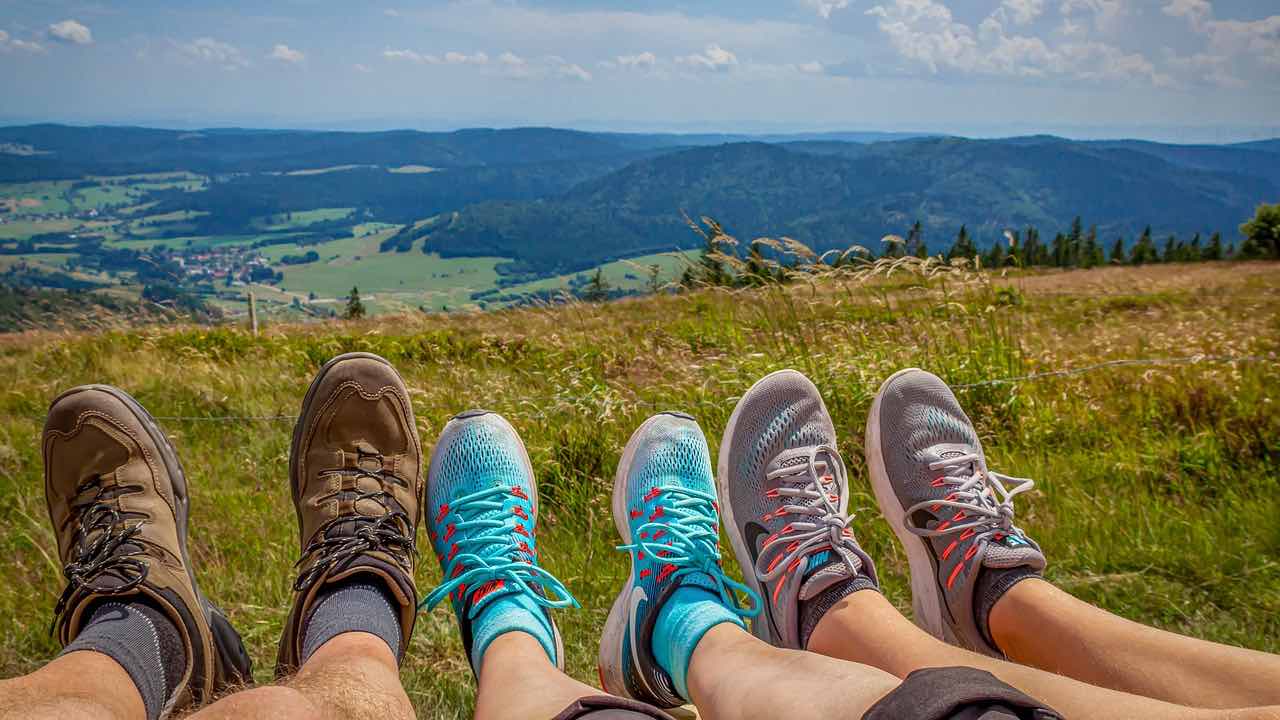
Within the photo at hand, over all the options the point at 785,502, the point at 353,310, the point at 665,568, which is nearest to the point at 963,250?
the point at 353,310

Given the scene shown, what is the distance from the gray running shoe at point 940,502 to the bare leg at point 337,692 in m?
1.55

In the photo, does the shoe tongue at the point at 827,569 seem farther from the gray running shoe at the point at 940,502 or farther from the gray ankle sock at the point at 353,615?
the gray ankle sock at the point at 353,615

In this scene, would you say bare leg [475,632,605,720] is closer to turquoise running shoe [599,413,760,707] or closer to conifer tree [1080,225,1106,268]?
turquoise running shoe [599,413,760,707]

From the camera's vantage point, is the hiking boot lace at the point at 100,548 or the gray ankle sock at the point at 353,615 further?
the hiking boot lace at the point at 100,548

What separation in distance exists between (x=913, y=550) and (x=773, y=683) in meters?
1.09

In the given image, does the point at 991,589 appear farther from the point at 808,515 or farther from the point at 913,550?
the point at 808,515

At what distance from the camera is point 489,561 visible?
88.8 inches

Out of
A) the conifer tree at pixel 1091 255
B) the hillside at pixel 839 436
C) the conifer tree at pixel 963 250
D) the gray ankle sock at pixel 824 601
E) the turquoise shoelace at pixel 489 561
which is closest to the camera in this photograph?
the gray ankle sock at pixel 824 601

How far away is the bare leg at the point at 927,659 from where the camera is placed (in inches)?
52.7

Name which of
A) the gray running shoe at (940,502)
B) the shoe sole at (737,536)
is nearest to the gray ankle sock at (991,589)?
the gray running shoe at (940,502)

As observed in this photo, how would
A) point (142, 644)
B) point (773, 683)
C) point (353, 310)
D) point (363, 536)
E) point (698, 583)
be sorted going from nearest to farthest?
point (773, 683) < point (142, 644) < point (698, 583) < point (363, 536) < point (353, 310)

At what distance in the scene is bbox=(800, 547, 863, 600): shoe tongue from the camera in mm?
Result: 2057

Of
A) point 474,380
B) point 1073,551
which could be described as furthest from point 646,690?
point 474,380

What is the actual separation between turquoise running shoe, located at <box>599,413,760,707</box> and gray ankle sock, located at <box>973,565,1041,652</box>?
2.06 ft
